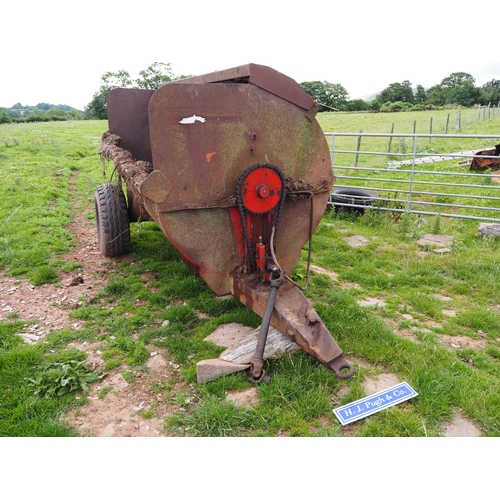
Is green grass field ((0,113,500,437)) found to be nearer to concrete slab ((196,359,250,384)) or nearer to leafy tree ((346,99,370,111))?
concrete slab ((196,359,250,384))

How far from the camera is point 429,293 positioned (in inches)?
183

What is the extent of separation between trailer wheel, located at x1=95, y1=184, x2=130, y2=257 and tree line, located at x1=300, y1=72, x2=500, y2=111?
1503 inches

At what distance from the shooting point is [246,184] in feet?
10.9

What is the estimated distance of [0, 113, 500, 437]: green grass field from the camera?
278 centimetres

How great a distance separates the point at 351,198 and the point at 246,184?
4759 millimetres

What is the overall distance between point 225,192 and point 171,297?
67.9 inches

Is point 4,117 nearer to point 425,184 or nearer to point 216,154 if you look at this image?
point 425,184

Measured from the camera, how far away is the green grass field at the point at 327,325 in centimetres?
278

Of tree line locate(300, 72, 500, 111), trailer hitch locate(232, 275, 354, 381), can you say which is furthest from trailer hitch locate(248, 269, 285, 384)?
tree line locate(300, 72, 500, 111)

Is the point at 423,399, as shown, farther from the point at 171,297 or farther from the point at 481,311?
the point at 171,297

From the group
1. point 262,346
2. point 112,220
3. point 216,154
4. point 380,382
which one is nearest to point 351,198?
point 112,220

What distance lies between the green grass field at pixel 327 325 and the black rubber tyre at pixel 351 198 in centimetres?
46
